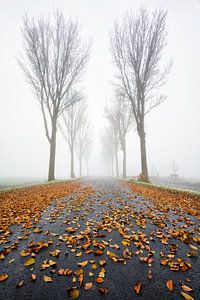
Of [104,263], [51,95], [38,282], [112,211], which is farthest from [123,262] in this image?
[51,95]

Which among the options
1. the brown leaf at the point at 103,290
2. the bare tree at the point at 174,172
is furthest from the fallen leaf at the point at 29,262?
the bare tree at the point at 174,172

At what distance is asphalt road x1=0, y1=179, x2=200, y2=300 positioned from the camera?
5.65 ft

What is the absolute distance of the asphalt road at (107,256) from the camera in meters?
1.72

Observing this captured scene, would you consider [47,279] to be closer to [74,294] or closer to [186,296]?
[74,294]

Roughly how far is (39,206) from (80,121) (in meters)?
20.1

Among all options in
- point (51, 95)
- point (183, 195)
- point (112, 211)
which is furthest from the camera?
point (51, 95)

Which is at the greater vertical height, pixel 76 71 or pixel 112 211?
pixel 76 71

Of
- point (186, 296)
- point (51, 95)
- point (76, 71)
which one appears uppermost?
point (76, 71)

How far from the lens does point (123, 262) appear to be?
224cm

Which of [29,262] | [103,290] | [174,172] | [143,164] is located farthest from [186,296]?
[174,172]

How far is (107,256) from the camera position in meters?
2.38

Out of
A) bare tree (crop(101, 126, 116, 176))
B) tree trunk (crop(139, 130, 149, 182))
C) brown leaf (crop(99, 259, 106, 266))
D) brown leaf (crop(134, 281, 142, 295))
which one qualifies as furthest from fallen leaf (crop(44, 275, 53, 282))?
bare tree (crop(101, 126, 116, 176))

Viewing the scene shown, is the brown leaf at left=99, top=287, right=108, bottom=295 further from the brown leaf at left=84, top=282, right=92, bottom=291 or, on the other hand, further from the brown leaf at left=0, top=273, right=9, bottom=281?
the brown leaf at left=0, top=273, right=9, bottom=281

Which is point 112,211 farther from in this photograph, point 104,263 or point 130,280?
point 130,280
